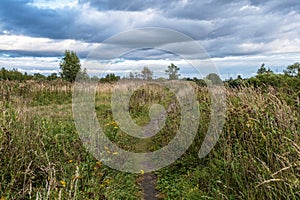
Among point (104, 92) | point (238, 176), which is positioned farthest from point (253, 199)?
point (104, 92)

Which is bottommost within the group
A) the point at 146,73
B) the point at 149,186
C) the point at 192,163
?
the point at 149,186

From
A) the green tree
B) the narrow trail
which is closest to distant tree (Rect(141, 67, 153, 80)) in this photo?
the narrow trail

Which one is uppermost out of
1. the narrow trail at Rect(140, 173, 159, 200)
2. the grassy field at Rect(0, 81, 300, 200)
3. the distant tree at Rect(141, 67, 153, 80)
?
the distant tree at Rect(141, 67, 153, 80)

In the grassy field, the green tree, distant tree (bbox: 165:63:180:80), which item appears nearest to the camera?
the grassy field

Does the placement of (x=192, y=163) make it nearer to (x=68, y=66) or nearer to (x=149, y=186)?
(x=149, y=186)

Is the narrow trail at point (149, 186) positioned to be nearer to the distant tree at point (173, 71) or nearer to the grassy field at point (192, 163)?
the grassy field at point (192, 163)

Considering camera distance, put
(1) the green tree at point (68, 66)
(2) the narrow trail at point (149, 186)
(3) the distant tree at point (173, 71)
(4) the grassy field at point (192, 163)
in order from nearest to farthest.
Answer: (4) the grassy field at point (192, 163), (2) the narrow trail at point (149, 186), (3) the distant tree at point (173, 71), (1) the green tree at point (68, 66)

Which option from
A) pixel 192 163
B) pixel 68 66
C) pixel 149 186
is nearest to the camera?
pixel 149 186

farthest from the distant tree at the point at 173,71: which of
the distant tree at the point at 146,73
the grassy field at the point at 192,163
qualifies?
the grassy field at the point at 192,163

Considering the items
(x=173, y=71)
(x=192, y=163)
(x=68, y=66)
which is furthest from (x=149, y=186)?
(x=68, y=66)

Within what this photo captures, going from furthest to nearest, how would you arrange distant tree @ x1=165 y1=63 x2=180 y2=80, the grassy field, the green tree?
1. the green tree
2. distant tree @ x1=165 y1=63 x2=180 y2=80
3. the grassy field

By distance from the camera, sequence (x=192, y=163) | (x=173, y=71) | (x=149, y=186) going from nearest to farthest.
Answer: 1. (x=149, y=186)
2. (x=192, y=163)
3. (x=173, y=71)

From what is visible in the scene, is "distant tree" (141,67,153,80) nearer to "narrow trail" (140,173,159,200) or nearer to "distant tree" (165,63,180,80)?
"distant tree" (165,63,180,80)

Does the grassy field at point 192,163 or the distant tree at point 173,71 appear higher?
the distant tree at point 173,71
